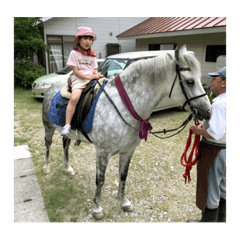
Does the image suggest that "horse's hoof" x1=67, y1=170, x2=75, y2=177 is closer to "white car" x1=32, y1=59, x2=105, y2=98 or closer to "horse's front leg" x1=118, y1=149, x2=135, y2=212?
"horse's front leg" x1=118, y1=149, x2=135, y2=212

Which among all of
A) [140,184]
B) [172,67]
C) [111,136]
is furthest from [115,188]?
[172,67]

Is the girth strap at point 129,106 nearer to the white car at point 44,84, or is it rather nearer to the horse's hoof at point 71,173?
the horse's hoof at point 71,173

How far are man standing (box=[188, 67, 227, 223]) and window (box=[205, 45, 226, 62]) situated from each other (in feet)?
20.4

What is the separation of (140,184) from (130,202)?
23.1 inches

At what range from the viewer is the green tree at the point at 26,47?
8.74 metres

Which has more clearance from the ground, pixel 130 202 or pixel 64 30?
pixel 64 30

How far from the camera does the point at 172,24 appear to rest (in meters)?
7.18

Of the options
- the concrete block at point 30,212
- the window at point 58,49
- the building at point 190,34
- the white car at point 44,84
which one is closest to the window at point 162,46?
the building at point 190,34

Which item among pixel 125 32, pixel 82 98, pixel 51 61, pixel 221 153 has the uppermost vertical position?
pixel 125 32

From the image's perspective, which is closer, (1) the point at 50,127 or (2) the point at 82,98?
(2) the point at 82,98

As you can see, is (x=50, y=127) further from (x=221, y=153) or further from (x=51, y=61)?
(x=51, y=61)

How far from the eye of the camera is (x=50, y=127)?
3.56 meters

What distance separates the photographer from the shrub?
901 cm

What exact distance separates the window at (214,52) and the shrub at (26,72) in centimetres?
765
